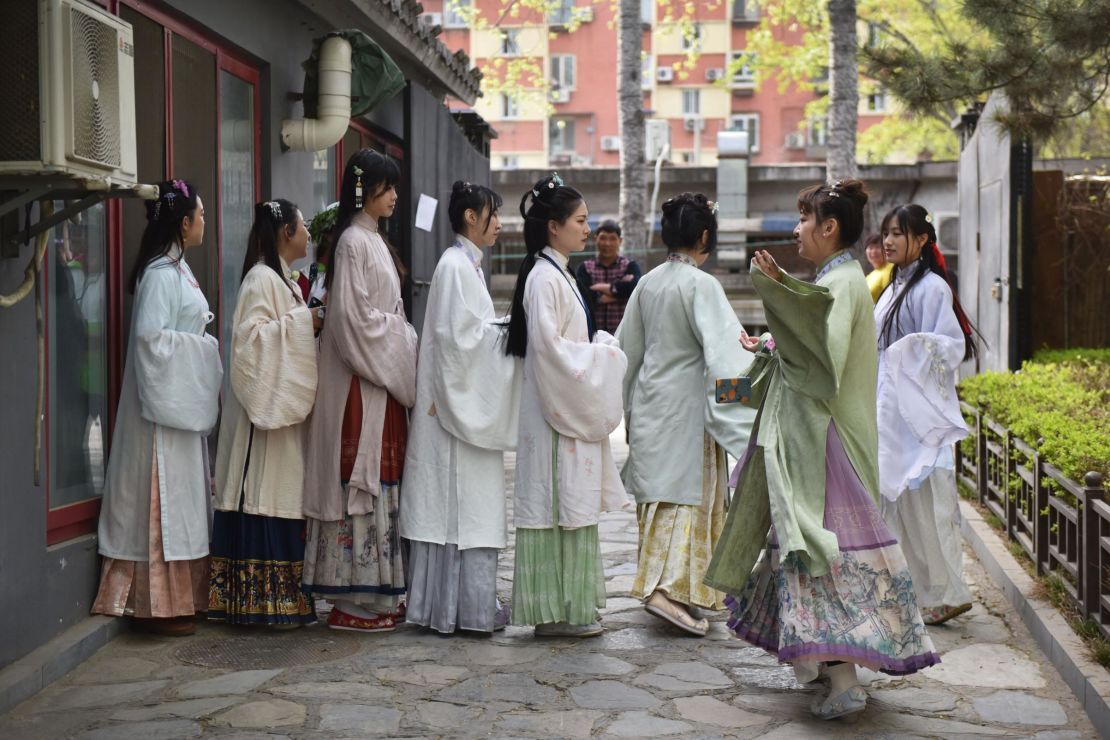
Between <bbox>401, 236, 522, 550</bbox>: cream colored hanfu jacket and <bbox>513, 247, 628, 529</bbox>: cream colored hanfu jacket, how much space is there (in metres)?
0.12

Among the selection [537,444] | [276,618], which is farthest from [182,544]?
[537,444]

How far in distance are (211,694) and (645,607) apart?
78.8 inches

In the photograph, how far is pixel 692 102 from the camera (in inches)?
1706

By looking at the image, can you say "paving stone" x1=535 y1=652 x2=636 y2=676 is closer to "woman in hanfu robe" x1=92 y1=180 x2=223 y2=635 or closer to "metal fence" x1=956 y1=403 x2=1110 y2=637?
"woman in hanfu robe" x1=92 y1=180 x2=223 y2=635

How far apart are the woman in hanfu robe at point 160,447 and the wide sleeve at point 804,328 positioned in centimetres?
256

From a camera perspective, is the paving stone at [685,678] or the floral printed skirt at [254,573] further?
the floral printed skirt at [254,573]

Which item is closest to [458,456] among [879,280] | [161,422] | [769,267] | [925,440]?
[161,422]

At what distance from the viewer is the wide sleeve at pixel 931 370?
20.8 feet

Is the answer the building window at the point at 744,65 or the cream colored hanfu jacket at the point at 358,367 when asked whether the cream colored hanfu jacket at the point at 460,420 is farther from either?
the building window at the point at 744,65

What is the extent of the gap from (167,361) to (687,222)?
2427 mm

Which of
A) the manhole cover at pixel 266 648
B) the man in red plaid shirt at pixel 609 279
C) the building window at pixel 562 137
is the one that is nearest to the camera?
the manhole cover at pixel 266 648

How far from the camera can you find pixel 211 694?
5.19 meters

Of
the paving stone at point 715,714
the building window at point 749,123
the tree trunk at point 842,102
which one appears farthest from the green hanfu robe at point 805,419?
the building window at point 749,123

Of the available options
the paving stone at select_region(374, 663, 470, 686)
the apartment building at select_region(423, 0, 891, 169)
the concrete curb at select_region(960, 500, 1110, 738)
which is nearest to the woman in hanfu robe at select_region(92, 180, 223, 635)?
the paving stone at select_region(374, 663, 470, 686)
